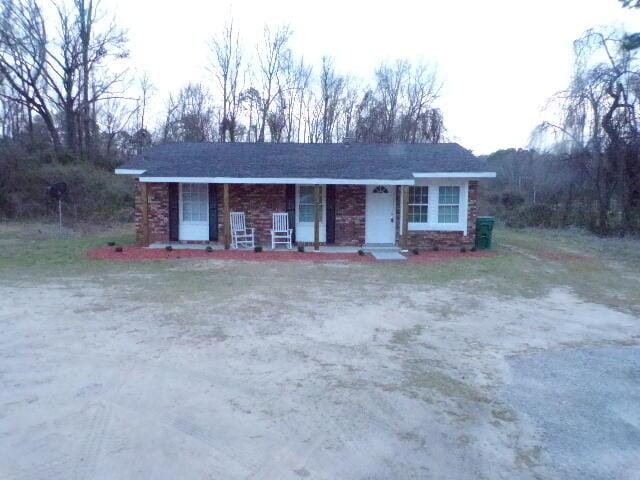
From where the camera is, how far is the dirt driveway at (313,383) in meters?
3.50

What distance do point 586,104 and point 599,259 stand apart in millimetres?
8719

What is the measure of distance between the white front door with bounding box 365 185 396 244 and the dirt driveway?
21.5 feet

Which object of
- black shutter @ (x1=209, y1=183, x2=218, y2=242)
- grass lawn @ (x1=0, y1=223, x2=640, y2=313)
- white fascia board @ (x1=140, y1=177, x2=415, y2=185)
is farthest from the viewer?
black shutter @ (x1=209, y1=183, x2=218, y2=242)

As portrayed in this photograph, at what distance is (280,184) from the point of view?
1536 cm

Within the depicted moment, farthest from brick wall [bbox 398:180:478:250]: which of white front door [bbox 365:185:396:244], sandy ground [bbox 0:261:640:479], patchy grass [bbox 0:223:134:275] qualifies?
patchy grass [bbox 0:223:134:275]

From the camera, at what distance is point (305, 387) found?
476cm

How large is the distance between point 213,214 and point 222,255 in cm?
251

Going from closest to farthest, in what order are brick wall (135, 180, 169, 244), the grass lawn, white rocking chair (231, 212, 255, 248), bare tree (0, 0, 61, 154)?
the grass lawn, white rocking chair (231, 212, 255, 248), brick wall (135, 180, 169, 244), bare tree (0, 0, 61, 154)

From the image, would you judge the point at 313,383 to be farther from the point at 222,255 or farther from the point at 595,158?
the point at 595,158

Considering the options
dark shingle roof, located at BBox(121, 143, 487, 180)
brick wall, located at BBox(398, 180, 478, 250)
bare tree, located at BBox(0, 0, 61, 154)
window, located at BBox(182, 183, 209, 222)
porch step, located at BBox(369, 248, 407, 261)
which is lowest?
porch step, located at BBox(369, 248, 407, 261)

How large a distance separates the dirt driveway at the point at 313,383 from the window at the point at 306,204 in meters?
6.71

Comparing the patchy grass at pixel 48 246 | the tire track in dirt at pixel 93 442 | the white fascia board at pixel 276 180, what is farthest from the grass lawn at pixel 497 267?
the tire track in dirt at pixel 93 442

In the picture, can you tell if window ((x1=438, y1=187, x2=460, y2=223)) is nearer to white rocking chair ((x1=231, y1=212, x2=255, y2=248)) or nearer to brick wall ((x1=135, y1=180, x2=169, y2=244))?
white rocking chair ((x1=231, y1=212, x2=255, y2=248))

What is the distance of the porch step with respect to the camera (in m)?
13.2
